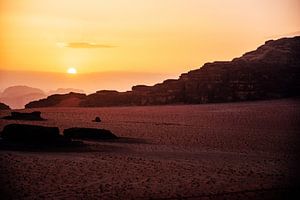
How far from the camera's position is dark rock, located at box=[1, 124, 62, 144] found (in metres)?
26.4

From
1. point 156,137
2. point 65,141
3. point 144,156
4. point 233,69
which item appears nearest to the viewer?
point 144,156

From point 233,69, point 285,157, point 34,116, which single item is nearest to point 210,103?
point 233,69

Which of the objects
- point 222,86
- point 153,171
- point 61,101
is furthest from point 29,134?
point 61,101

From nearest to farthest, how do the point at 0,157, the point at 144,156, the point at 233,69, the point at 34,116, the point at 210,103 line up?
the point at 0,157 → the point at 144,156 → the point at 34,116 → the point at 210,103 → the point at 233,69

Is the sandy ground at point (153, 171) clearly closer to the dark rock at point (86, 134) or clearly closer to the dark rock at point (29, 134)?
the dark rock at point (29, 134)

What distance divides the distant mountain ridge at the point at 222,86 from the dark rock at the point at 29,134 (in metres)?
66.3

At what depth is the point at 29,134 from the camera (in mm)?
26516

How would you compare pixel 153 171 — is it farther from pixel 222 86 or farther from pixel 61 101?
pixel 61 101

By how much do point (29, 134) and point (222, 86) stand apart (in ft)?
229

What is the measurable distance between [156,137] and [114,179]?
1751cm

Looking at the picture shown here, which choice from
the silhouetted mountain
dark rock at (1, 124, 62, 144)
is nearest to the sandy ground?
dark rock at (1, 124, 62, 144)

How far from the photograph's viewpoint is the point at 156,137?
35031 mm

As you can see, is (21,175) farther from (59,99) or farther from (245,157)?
(59,99)

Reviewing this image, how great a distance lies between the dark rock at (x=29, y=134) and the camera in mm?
26391
